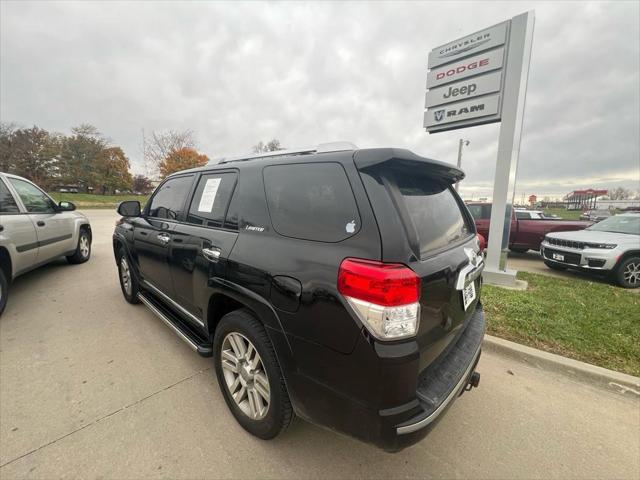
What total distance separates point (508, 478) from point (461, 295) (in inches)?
44.0

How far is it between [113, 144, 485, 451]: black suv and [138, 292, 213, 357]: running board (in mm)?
30

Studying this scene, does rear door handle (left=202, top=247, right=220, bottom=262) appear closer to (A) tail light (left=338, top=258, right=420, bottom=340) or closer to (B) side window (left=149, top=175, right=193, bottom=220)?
(B) side window (left=149, top=175, right=193, bottom=220)

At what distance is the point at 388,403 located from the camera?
4.40 ft

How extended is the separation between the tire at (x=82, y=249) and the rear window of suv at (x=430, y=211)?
7.25 meters

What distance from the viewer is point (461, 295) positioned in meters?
1.77

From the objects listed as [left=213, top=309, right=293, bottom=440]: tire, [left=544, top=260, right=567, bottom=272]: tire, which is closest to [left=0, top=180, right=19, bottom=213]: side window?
[left=213, top=309, right=293, bottom=440]: tire

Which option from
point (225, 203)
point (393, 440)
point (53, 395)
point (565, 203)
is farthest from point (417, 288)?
point (565, 203)

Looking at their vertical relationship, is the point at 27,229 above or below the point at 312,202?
below

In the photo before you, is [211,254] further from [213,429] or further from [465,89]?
[465,89]

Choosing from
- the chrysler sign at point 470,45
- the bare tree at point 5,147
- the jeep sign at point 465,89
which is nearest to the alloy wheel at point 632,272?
the jeep sign at point 465,89

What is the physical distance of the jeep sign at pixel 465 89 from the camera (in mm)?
5473

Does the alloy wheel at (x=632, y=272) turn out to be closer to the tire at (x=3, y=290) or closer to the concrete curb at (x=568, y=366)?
the concrete curb at (x=568, y=366)

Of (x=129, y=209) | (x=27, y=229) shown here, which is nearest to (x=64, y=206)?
(x=27, y=229)

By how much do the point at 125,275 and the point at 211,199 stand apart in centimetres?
267
